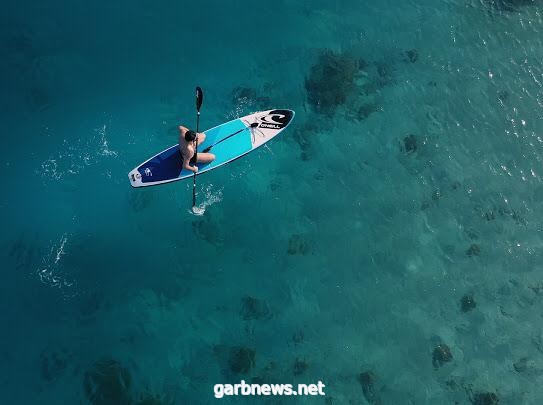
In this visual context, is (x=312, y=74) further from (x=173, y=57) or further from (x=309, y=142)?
(x=173, y=57)

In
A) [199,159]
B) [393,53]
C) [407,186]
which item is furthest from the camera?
[393,53]

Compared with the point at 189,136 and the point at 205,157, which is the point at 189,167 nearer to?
the point at 205,157

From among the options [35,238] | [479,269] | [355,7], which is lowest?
[479,269]

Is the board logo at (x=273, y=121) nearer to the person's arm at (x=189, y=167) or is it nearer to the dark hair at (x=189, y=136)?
the person's arm at (x=189, y=167)

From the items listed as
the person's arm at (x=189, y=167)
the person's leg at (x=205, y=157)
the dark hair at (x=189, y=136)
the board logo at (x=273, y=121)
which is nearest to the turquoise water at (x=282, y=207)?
the board logo at (x=273, y=121)

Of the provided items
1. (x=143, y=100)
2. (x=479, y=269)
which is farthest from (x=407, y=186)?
(x=143, y=100)

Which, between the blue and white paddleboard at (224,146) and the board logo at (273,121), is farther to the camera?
the board logo at (273,121)
